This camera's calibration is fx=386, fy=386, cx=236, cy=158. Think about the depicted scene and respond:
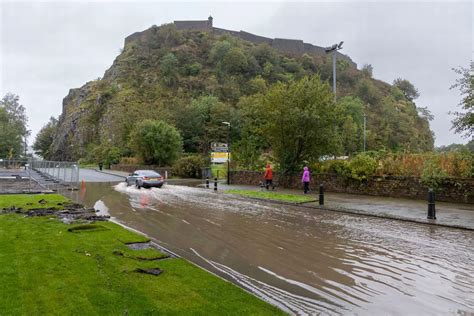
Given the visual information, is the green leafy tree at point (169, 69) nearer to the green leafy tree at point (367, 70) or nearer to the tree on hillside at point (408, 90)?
the green leafy tree at point (367, 70)

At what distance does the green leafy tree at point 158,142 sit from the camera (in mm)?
50125

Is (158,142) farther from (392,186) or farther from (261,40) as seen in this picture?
(261,40)

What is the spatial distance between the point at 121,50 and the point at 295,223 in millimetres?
118092

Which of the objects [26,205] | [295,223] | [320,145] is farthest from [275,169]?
[26,205]

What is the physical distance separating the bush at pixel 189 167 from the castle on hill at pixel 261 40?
274 feet

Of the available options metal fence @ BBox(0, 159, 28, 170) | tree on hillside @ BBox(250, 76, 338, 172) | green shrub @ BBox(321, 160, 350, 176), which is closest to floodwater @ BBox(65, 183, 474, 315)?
green shrub @ BBox(321, 160, 350, 176)

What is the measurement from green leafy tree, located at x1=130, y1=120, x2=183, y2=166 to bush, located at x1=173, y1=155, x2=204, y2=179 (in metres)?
5.36

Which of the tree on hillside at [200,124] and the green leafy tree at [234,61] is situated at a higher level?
the green leafy tree at [234,61]

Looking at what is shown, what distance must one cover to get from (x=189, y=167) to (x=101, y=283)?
39.8 metres

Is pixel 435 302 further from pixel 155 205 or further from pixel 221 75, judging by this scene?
pixel 221 75

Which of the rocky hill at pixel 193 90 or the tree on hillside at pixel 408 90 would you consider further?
the tree on hillside at pixel 408 90

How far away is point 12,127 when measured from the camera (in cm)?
7606

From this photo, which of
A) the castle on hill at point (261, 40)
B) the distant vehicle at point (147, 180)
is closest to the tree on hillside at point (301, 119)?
the distant vehicle at point (147, 180)

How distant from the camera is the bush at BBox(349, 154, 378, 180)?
72.0 ft
